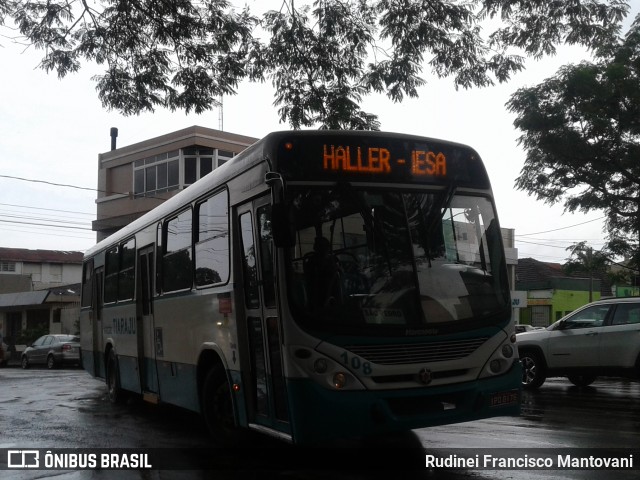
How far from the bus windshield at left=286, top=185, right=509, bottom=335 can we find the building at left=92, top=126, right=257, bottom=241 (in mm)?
34349

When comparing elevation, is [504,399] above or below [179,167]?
below

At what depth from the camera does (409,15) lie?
11.8m

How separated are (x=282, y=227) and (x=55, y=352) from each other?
26.6 meters

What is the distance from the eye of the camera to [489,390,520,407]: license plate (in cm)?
732

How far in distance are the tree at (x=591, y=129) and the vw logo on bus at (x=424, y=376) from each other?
13.2m

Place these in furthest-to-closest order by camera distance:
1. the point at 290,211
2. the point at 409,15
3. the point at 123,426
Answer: the point at 409,15, the point at 123,426, the point at 290,211

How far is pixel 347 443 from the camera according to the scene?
28.7ft

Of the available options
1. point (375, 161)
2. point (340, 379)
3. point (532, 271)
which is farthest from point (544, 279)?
point (340, 379)

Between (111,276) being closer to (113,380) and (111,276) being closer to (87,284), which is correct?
(113,380)

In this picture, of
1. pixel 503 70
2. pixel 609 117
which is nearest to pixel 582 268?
pixel 609 117

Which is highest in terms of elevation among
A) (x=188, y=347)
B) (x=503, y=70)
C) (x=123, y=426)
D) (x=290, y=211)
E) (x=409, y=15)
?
(x=409, y=15)

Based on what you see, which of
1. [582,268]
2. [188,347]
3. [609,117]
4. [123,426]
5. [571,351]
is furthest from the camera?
[582,268]

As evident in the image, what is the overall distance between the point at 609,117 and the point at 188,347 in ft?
43.7

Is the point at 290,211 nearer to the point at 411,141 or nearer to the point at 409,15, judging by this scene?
the point at 411,141
